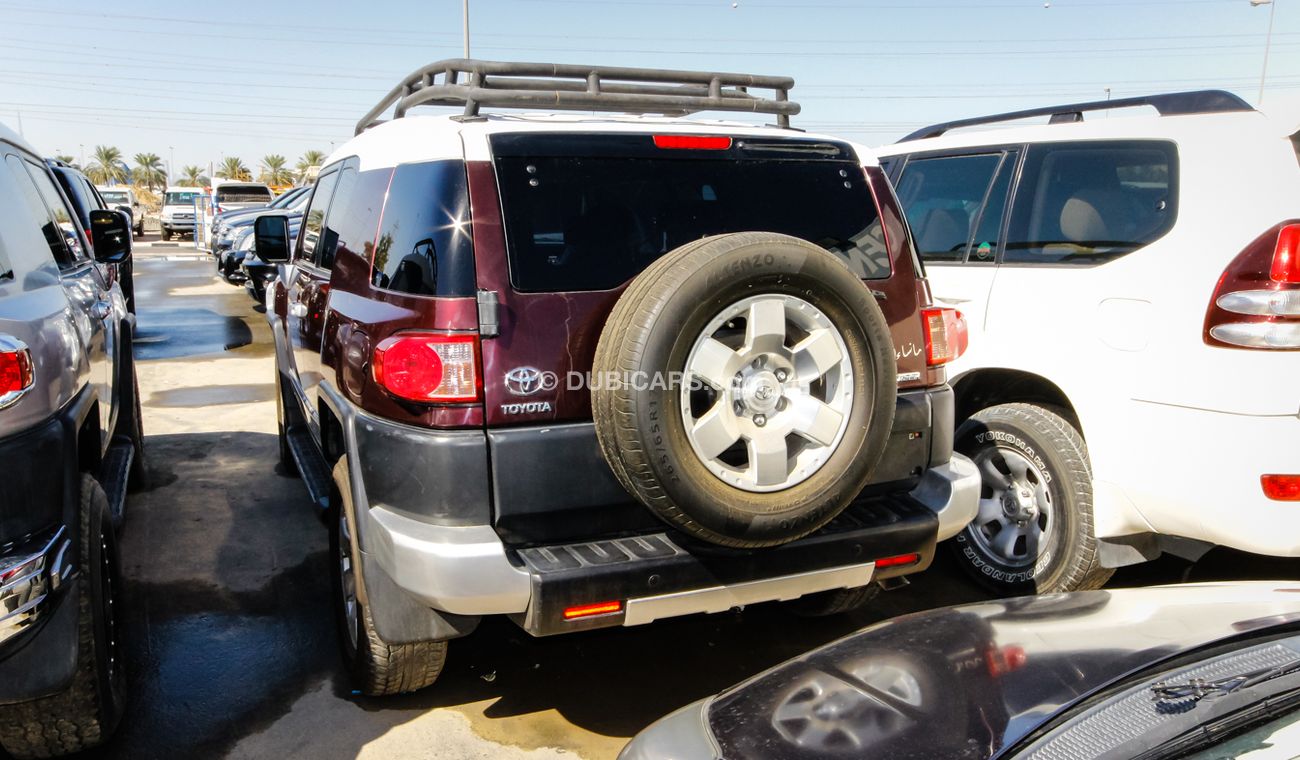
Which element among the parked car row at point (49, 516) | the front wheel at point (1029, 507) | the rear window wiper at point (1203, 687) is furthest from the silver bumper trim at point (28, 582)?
the front wheel at point (1029, 507)

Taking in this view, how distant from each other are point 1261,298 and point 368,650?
10.3 feet

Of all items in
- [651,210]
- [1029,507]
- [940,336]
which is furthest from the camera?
[1029,507]

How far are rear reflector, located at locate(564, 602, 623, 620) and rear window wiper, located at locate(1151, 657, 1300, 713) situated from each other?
1398 mm

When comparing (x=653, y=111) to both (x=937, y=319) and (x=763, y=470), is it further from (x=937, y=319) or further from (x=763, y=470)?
(x=763, y=470)

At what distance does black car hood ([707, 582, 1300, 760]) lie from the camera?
5.84 ft

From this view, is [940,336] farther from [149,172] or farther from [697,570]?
[149,172]

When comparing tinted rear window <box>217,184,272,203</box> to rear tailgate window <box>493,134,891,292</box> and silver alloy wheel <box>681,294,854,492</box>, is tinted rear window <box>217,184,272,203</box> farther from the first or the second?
silver alloy wheel <box>681,294,854,492</box>

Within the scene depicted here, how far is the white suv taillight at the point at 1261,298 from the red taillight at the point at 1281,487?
42cm

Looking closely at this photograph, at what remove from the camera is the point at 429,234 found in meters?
2.77

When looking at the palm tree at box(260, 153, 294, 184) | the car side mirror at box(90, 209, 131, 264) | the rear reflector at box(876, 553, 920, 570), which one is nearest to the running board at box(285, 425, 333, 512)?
the car side mirror at box(90, 209, 131, 264)

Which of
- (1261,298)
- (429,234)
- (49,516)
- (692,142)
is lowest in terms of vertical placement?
(49,516)

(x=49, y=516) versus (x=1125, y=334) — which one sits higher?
(x=1125, y=334)

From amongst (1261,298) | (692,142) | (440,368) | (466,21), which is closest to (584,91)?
(692,142)

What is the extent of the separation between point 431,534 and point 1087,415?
2499mm
